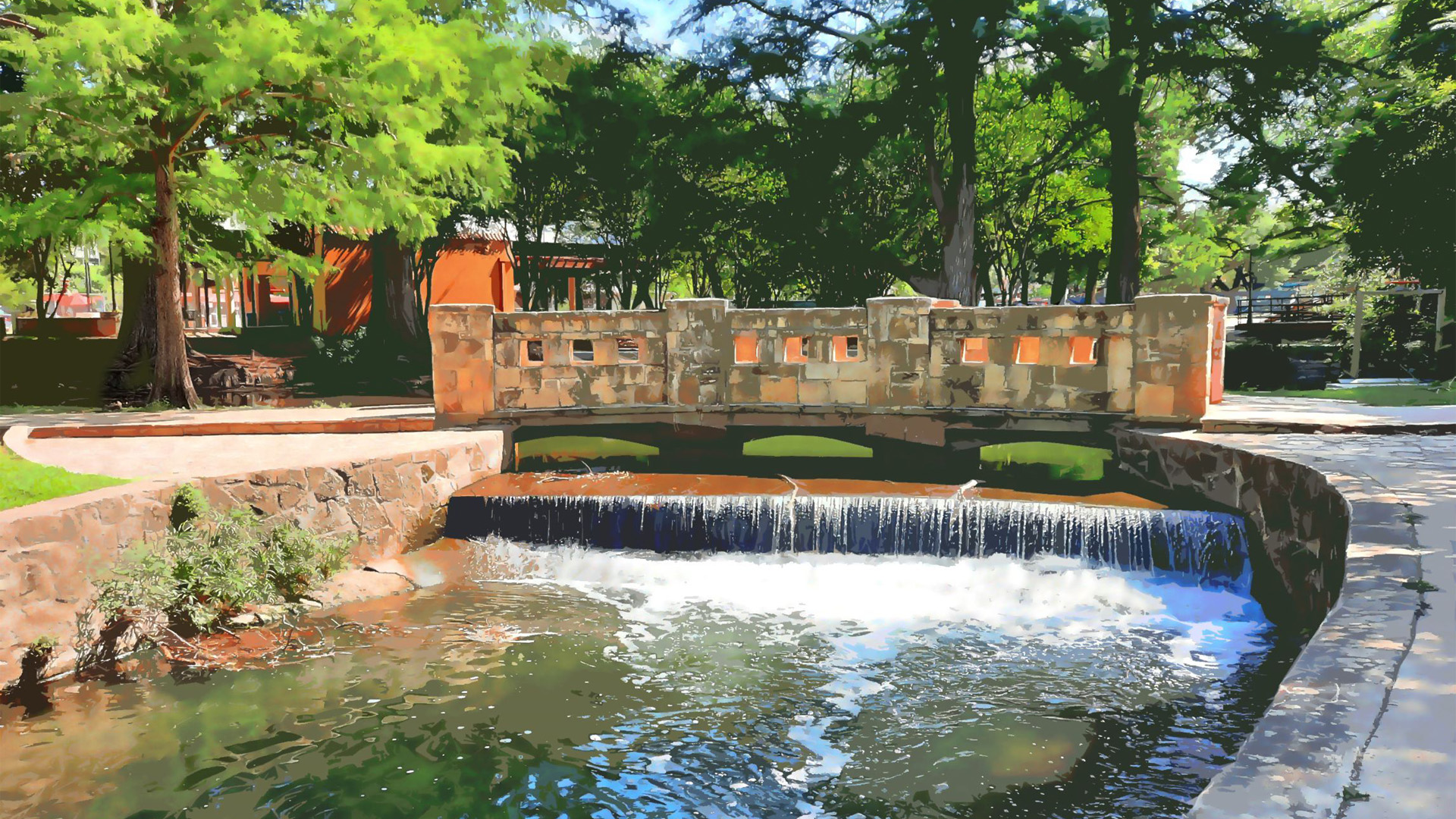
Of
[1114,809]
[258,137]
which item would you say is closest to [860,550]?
[1114,809]

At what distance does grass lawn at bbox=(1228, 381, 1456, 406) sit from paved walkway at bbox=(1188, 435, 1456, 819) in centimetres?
928

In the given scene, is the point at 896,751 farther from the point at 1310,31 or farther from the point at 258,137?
the point at 1310,31

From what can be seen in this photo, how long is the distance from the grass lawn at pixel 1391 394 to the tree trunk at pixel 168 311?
20462 millimetres

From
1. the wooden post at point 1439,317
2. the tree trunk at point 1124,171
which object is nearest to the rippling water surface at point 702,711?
the tree trunk at point 1124,171

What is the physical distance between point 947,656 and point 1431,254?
19.8 metres

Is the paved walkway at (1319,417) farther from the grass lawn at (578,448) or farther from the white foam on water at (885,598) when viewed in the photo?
the grass lawn at (578,448)

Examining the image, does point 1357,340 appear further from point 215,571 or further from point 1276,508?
point 215,571

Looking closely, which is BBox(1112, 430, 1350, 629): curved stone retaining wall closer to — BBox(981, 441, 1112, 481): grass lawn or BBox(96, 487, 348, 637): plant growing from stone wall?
BBox(981, 441, 1112, 481): grass lawn

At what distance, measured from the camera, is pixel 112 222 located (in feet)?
61.1

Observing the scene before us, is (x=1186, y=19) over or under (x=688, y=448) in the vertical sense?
over

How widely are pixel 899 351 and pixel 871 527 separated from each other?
3.34 m

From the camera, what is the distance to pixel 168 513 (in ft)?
29.6

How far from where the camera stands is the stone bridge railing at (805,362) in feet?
44.4

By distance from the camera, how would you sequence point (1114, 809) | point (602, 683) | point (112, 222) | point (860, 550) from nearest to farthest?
1. point (1114, 809)
2. point (602, 683)
3. point (860, 550)
4. point (112, 222)
